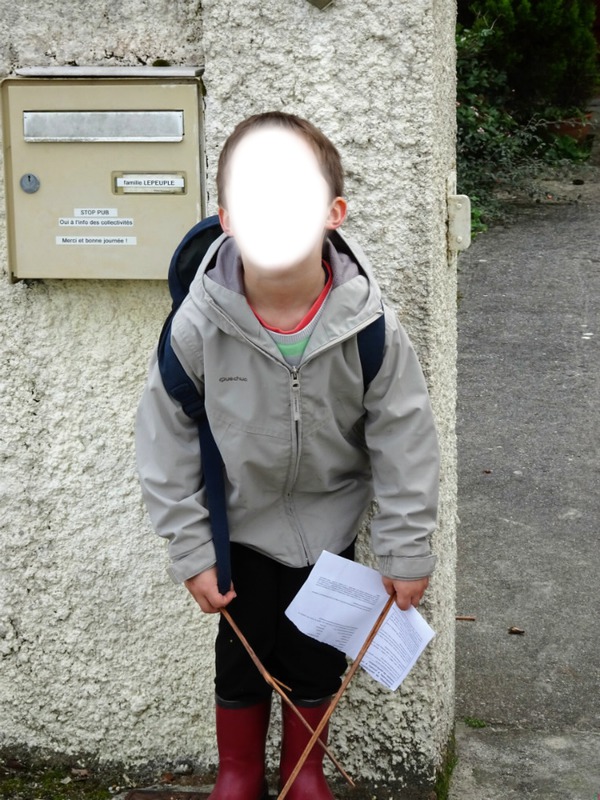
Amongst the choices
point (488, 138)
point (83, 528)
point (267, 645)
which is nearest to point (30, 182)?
point (83, 528)

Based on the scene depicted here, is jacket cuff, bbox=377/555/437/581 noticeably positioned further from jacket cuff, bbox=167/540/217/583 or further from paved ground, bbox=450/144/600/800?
paved ground, bbox=450/144/600/800

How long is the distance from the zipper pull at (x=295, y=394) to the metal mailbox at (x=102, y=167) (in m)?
0.55

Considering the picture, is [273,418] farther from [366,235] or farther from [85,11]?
[85,11]

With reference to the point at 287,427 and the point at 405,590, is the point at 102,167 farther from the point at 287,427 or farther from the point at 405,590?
the point at 405,590

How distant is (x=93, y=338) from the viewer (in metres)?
2.44

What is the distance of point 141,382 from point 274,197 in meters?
0.73

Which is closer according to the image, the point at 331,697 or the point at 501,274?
the point at 331,697

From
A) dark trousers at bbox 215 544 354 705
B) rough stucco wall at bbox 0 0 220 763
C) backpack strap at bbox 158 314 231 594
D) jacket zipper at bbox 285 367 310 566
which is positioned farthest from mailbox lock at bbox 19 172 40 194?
dark trousers at bbox 215 544 354 705

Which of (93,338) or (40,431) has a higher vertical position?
(93,338)

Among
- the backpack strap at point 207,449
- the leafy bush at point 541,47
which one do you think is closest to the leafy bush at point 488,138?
the leafy bush at point 541,47

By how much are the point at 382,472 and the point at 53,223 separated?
37.0 inches

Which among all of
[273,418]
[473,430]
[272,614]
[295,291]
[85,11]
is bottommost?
[473,430]

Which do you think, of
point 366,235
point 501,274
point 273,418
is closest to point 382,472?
point 273,418

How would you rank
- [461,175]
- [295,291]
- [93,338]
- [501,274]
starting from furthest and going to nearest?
[461,175] → [501,274] → [93,338] → [295,291]
